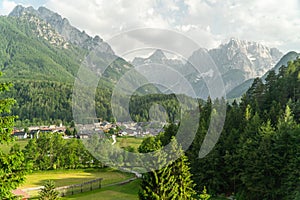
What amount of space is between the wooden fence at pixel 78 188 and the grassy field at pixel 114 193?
1.80 meters

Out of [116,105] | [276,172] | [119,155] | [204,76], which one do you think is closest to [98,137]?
[119,155]

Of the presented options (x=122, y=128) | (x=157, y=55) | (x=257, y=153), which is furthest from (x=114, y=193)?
(x=157, y=55)

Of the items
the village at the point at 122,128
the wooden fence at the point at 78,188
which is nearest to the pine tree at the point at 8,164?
the village at the point at 122,128

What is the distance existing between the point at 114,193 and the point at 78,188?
6968 mm

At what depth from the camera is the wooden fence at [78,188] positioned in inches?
1883

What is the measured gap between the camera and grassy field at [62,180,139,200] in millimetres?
44156

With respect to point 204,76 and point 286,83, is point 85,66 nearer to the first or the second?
point 204,76

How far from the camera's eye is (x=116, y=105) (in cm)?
2130

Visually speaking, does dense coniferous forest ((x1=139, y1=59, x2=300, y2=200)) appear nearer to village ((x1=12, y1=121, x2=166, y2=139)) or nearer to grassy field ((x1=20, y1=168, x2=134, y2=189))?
village ((x1=12, y1=121, x2=166, y2=139))

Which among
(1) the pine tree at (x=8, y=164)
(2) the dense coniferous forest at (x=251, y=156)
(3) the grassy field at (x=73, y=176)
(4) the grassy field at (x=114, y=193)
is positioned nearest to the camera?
(1) the pine tree at (x=8, y=164)

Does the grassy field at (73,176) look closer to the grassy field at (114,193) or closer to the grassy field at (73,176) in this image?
the grassy field at (73,176)

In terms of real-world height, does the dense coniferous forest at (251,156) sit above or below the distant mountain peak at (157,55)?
below

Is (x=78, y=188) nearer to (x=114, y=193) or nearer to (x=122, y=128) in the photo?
(x=114, y=193)

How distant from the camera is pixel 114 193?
155 feet
